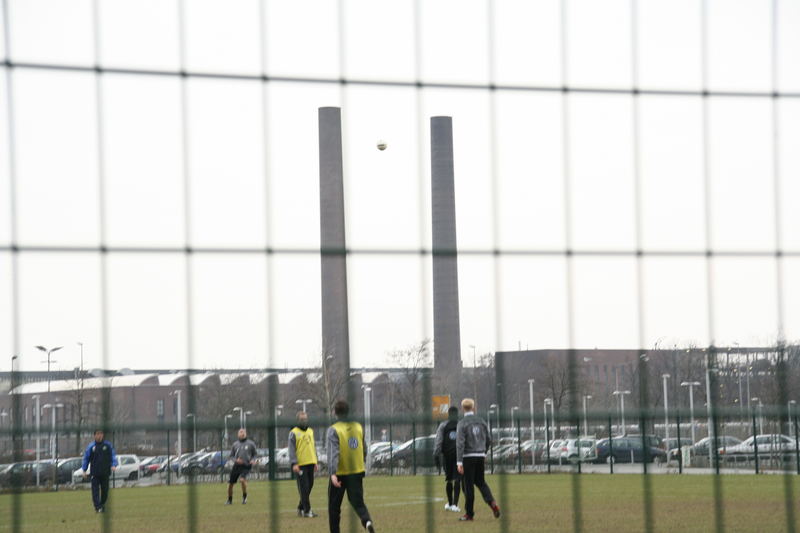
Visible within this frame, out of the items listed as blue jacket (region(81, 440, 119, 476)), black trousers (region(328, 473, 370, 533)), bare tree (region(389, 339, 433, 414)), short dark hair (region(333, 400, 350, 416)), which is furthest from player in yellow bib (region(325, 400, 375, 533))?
blue jacket (region(81, 440, 119, 476))

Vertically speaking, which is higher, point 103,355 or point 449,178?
point 449,178

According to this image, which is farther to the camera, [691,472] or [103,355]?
[691,472]

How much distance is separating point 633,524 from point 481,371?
17.3 feet

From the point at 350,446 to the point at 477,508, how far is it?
827cm

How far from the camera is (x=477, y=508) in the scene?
22.1m

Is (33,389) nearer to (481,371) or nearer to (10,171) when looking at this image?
(10,171)

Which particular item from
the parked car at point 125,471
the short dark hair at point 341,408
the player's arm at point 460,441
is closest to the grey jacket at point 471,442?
the player's arm at point 460,441

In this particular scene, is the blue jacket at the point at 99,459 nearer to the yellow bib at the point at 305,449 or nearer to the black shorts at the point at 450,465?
the yellow bib at the point at 305,449

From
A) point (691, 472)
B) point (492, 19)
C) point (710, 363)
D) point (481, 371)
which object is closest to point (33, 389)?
point (481, 371)

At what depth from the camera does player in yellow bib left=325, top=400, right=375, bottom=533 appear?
559 inches

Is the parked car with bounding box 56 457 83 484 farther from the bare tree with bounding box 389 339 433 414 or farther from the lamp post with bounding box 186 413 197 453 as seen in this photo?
the lamp post with bounding box 186 413 197 453

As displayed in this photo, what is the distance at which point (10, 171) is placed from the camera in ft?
38.6

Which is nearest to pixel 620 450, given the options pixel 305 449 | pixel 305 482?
pixel 305 482

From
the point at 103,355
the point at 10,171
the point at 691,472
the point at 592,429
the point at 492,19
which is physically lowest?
the point at 691,472
